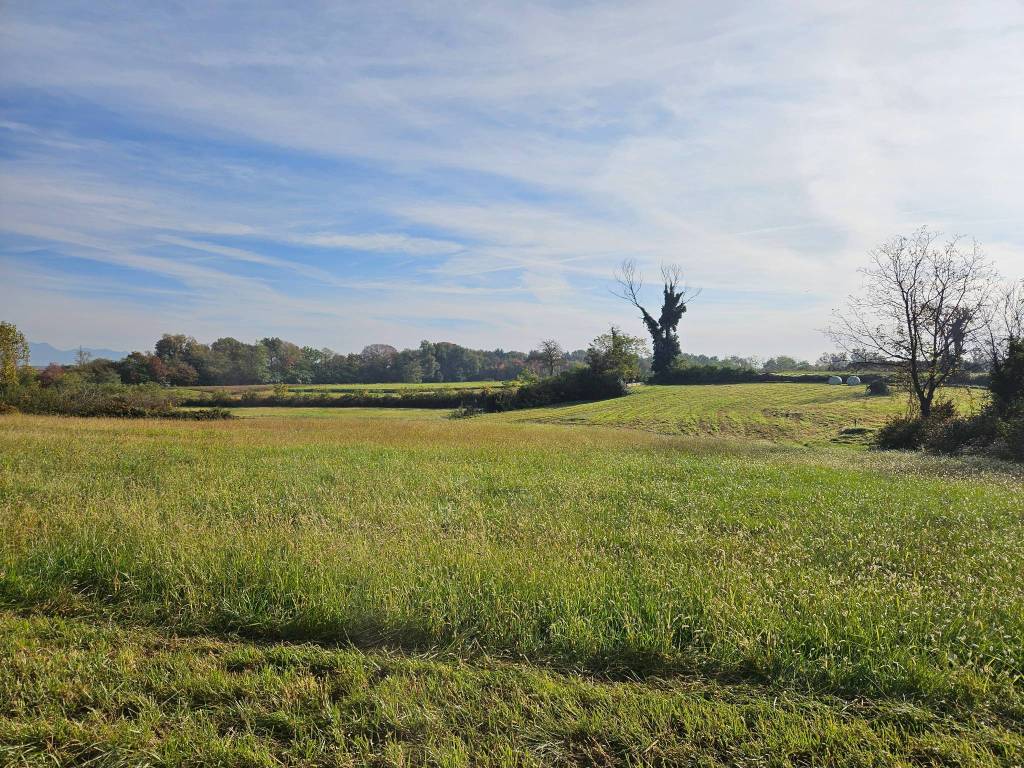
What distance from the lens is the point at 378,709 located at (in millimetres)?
3490

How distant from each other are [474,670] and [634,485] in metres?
8.15

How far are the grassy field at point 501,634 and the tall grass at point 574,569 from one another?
33 millimetres

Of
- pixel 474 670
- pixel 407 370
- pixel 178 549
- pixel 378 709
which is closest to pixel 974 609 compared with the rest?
pixel 474 670

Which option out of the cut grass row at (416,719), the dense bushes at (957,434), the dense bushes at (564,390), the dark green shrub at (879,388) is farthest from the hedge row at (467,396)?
the cut grass row at (416,719)

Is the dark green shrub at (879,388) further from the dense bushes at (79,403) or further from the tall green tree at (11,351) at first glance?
the tall green tree at (11,351)

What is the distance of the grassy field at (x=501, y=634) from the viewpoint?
3.25m

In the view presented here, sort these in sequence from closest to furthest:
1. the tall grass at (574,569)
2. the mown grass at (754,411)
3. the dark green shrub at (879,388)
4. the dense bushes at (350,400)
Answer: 1. the tall grass at (574,569)
2. the mown grass at (754,411)
3. the dark green shrub at (879,388)
4. the dense bushes at (350,400)

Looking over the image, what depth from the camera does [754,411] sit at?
4791cm

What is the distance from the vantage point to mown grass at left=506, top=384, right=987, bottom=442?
38562 millimetres

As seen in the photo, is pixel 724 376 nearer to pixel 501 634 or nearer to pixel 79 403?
pixel 79 403

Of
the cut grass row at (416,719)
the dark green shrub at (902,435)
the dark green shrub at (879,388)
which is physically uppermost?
the dark green shrub at (879,388)

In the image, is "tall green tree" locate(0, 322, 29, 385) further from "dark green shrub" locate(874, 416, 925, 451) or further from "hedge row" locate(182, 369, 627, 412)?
"dark green shrub" locate(874, 416, 925, 451)

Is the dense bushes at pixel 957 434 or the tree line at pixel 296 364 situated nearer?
the dense bushes at pixel 957 434

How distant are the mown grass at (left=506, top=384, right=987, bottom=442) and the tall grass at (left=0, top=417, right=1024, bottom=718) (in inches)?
1128
